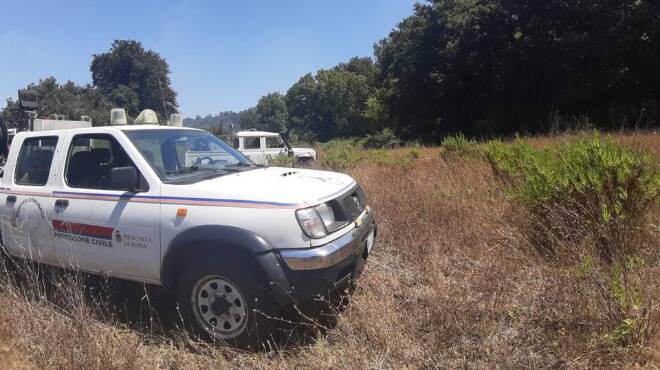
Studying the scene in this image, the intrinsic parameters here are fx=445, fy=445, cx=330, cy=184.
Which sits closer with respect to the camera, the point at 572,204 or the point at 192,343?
the point at 192,343

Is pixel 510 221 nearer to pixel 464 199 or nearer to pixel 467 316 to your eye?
pixel 464 199

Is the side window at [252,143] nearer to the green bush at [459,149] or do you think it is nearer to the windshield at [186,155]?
the green bush at [459,149]

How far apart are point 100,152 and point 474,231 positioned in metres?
3.95

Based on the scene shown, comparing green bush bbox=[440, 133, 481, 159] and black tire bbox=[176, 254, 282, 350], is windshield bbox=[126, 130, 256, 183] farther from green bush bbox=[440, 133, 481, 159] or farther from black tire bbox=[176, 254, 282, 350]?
green bush bbox=[440, 133, 481, 159]

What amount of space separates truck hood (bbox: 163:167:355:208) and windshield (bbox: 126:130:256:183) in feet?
0.72

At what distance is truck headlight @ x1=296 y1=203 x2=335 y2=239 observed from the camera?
310 cm

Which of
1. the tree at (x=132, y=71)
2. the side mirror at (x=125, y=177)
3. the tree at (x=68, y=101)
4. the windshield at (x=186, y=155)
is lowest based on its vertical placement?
the side mirror at (x=125, y=177)

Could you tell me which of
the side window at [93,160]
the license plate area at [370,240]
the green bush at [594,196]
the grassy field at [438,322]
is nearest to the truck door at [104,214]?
the side window at [93,160]

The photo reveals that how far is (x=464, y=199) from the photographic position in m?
5.88

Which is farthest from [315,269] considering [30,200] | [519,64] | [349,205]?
[519,64]

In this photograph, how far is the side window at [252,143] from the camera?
15414 millimetres

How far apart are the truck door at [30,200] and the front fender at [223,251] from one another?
142cm

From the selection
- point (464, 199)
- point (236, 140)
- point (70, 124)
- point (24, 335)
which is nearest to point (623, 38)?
point (236, 140)

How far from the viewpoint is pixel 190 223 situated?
10.6 ft
